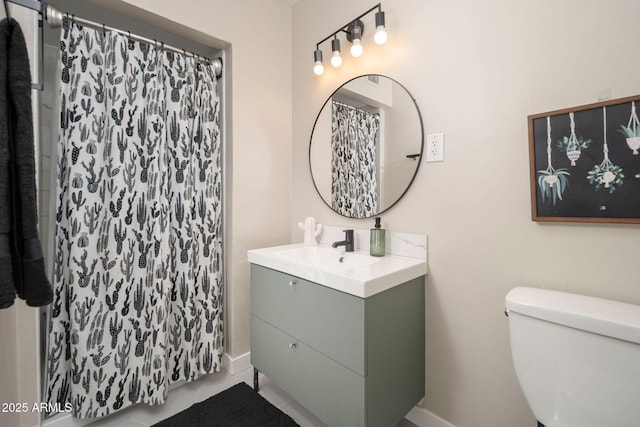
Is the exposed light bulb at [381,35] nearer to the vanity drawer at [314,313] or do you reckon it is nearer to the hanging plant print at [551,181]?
the hanging plant print at [551,181]

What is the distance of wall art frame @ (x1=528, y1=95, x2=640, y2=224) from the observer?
2.95ft

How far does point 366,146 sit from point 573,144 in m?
0.92

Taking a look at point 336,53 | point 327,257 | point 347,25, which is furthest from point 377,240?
point 347,25

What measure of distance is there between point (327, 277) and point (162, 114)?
1.36 m

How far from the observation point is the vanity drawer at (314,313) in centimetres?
111

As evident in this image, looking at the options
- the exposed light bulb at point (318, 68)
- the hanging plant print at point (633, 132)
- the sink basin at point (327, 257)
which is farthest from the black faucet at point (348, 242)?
the hanging plant print at point (633, 132)

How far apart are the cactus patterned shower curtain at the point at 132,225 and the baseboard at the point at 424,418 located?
48.1 inches

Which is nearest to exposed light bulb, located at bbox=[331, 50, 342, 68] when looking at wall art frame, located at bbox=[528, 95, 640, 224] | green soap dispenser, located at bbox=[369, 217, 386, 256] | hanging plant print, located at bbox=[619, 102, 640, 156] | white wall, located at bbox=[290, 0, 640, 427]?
white wall, located at bbox=[290, 0, 640, 427]

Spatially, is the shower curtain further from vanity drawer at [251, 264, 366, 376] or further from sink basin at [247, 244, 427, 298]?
vanity drawer at [251, 264, 366, 376]

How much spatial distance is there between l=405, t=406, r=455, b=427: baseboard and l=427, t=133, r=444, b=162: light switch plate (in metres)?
1.25

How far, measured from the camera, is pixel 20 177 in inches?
29.4

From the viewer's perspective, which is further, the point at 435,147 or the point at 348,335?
the point at 435,147

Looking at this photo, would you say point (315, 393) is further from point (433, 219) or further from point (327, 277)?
point (433, 219)

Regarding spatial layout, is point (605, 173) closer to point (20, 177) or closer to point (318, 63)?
point (318, 63)
